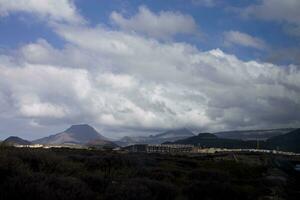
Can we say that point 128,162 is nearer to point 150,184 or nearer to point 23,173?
point 150,184

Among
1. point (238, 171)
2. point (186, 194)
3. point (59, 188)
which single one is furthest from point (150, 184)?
point (238, 171)

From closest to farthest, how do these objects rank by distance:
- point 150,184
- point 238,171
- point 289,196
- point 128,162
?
1. point 150,184
2. point 289,196
3. point 128,162
4. point 238,171

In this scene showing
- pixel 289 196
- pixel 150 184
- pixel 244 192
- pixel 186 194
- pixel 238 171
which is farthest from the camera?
pixel 238 171

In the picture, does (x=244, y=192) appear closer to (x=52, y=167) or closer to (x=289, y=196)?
(x=289, y=196)

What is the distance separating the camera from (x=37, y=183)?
12.6 meters

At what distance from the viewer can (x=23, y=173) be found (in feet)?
46.7

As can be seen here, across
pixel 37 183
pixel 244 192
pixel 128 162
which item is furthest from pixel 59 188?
pixel 128 162

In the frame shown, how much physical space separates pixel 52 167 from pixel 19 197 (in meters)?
7.19

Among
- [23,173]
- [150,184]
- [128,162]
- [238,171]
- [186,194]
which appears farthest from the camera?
[238,171]

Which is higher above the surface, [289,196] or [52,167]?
[52,167]

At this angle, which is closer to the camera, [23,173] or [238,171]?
[23,173]

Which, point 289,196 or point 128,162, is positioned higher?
point 128,162

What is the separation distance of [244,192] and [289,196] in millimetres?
4717

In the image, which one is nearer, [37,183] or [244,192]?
[37,183]
